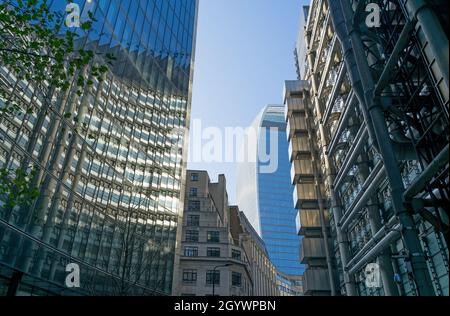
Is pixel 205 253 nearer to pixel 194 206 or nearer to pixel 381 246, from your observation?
pixel 194 206

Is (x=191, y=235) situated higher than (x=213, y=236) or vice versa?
(x=191, y=235)

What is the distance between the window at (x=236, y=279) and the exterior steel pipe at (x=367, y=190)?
3969 centimetres

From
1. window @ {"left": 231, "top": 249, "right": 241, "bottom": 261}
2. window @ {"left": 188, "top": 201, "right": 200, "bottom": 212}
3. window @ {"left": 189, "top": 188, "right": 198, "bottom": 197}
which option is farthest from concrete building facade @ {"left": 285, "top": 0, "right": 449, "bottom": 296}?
window @ {"left": 189, "top": 188, "right": 198, "bottom": 197}

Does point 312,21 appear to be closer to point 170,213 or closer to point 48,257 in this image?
→ point 170,213

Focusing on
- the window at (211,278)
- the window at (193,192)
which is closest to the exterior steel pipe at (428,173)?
the window at (211,278)

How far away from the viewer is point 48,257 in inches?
851

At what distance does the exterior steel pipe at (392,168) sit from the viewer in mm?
14469

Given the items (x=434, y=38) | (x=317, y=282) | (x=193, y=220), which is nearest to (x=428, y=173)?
(x=434, y=38)

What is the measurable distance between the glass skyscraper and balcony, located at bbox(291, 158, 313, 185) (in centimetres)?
1633

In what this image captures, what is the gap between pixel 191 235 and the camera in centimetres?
7319

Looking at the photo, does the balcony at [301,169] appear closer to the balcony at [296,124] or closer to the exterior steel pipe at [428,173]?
the balcony at [296,124]

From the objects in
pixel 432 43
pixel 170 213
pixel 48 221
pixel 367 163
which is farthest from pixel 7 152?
pixel 367 163

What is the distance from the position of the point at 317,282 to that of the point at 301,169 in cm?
1537

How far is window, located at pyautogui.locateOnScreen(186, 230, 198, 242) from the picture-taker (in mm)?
72488
